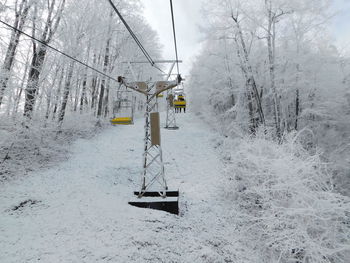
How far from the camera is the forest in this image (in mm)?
4414

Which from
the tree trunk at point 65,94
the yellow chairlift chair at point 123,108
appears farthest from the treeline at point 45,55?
the yellow chairlift chair at point 123,108

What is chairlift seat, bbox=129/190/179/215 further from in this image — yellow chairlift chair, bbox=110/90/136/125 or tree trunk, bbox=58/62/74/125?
→ tree trunk, bbox=58/62/74/125

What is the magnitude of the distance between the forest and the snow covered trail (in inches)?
1.6

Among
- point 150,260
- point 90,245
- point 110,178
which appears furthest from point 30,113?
point 150,260

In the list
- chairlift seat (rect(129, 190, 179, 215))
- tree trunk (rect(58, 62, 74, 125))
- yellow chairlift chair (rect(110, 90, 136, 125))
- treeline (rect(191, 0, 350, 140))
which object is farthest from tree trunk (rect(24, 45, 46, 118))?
treeline (rect(191, 0, 350, 140))

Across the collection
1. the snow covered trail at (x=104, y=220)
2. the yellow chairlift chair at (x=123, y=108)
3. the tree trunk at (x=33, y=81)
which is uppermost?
the tree trunk at (x=33, y=81)

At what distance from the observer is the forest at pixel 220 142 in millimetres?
4414

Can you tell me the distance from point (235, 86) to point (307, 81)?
18.1 ft

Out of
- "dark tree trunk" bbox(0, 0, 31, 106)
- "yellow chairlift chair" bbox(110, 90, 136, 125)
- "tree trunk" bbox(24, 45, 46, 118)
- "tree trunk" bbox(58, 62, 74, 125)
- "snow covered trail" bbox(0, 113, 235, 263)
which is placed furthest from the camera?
"tree trunk" bbox(58, 62, 74, 125)

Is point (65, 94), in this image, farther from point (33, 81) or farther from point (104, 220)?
point (104, 220)

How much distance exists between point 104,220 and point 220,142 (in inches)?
395

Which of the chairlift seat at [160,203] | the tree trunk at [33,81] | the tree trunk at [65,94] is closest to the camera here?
the chairlift seat at [160,203]

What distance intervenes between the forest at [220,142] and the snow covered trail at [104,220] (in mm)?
40

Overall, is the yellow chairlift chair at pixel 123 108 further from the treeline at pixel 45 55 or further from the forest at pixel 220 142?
the treeline at pixel 45 55
